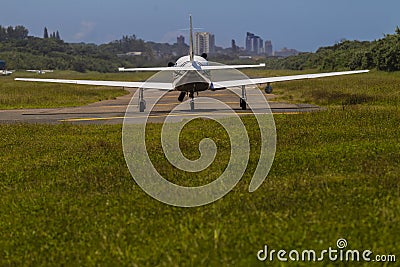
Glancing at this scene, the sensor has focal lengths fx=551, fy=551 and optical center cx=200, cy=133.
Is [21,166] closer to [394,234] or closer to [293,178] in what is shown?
[293,178]

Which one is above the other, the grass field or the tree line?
the tree line

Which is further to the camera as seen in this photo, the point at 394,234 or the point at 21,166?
the point at 21,166

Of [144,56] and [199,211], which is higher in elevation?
[144,56]

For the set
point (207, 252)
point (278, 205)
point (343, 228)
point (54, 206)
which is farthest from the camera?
point (54, 206)

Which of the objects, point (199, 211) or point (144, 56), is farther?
point (144, 56)

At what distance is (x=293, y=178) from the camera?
9.56 meters

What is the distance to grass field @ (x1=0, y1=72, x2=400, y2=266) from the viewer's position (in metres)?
6.43

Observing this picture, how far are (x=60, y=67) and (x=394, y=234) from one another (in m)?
132

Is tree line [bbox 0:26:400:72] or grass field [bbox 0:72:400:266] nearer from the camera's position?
grass field [bbox 0:72:400:266]

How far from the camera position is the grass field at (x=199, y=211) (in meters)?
6.43

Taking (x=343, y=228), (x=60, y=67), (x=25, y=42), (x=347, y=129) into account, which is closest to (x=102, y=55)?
(x=60, y=67)

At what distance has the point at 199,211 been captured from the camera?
7.89 m

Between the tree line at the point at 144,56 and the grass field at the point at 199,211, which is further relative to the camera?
the tree line at the point at 144,56

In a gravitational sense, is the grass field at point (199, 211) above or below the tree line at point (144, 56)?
below
